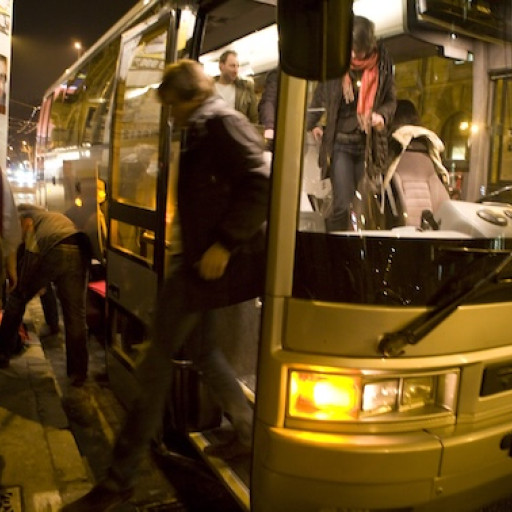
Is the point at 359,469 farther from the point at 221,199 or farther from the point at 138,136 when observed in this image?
the point at 138,136

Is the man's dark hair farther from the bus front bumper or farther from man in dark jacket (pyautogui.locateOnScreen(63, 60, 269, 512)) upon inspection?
the bus front bumper

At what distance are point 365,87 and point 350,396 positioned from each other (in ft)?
4.57

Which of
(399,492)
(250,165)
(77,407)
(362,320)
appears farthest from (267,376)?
(77,407)

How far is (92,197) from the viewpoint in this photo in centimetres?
566

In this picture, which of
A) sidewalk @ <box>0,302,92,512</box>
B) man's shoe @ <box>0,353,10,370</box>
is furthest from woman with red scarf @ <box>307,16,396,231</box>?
man's shoe @ <box>0,353,10,370</box>

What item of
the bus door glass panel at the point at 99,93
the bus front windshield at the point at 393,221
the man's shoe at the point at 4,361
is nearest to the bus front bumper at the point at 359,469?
the bus front windshield at the point at 393,221

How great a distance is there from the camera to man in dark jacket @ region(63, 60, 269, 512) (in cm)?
276

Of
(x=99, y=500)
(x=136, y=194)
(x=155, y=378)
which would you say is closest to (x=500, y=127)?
(x=155, y=378)

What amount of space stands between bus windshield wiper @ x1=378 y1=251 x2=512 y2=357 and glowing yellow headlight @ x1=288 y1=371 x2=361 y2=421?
0.21m

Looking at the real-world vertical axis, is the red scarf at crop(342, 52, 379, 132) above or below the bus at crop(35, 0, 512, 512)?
above

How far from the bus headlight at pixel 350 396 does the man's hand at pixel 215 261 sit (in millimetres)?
617

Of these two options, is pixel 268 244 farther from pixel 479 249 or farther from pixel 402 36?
pixel 402 36

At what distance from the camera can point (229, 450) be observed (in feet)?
10.3

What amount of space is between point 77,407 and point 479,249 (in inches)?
137
